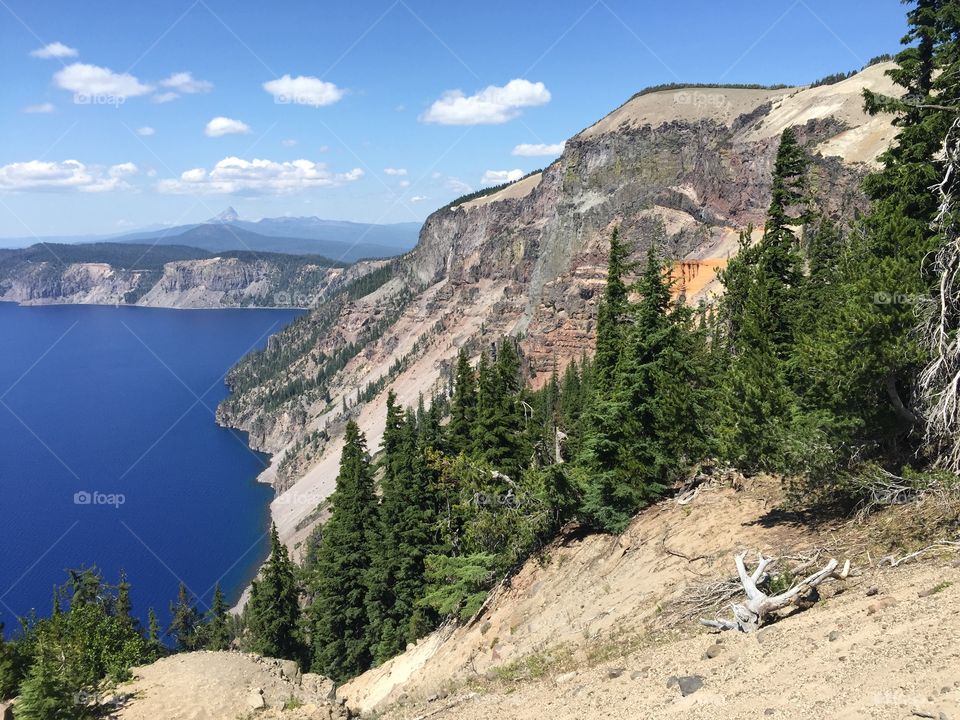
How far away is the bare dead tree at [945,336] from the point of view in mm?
13727

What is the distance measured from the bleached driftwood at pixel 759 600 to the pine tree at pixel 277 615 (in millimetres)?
40394

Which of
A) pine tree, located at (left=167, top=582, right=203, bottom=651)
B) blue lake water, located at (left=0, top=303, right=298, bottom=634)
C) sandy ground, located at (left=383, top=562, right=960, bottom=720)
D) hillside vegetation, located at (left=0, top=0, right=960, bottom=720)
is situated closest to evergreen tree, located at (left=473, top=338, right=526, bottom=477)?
hillside vegetation, located at (left=0, top=0, right=960, bottom=720)

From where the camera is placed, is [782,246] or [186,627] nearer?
[782,246]

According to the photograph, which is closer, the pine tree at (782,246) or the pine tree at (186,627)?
the pine tree at (782,246)

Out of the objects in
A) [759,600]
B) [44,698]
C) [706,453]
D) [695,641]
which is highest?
[759,600]

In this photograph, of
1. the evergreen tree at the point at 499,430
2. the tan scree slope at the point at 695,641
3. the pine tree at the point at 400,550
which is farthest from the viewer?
the pine tree at the point at 400,550

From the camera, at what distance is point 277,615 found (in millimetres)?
47438

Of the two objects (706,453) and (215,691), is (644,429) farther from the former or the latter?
(215,691)

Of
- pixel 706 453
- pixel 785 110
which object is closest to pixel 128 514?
pixel 706 453

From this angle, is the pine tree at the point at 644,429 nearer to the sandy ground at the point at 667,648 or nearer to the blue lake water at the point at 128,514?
the sandy ground at the point at 667,648

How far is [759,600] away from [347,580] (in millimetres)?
37440

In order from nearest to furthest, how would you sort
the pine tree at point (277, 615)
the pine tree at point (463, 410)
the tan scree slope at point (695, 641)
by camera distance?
1. the tan scree slope at point (695, 641)
2. the pine tree at point (463, 410)
3. the pine tree at point (277, 615)

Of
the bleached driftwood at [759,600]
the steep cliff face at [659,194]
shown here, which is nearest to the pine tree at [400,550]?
the bleached driftwood at [759,600]

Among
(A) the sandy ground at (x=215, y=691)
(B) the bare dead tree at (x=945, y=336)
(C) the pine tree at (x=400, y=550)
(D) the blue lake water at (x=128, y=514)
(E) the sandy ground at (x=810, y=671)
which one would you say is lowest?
(D) the blue lake water at (x=128, y=514)
